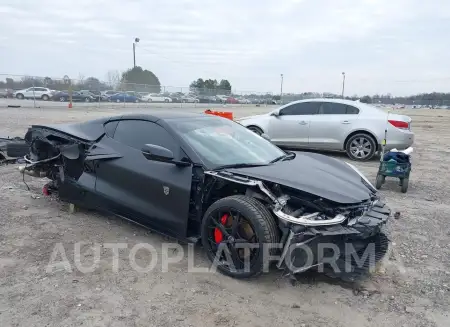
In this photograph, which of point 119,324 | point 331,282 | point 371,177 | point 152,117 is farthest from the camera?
point 371,177

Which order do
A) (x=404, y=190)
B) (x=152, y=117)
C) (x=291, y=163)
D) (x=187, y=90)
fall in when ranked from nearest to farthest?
(x=291, y=163), (x=152, y=117), (x=404, y=190), (x=187, y=90)

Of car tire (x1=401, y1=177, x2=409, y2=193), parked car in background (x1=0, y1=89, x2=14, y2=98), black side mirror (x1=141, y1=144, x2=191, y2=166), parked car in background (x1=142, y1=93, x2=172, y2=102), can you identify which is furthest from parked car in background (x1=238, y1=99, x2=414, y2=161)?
parked car in background (x1=0, y1=89, x2=14, y2=98)

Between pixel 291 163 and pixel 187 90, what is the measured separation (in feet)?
123

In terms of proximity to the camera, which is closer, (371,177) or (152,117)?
(152,117)

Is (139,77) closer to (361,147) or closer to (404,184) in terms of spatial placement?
(361,147)

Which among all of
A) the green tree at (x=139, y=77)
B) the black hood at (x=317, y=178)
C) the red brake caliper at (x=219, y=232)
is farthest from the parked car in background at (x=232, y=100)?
the red brake caliper at (x=219, y=232)

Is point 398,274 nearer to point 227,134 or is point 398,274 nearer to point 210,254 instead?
point 210,254

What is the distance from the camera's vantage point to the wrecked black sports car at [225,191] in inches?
120

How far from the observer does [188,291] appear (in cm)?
316

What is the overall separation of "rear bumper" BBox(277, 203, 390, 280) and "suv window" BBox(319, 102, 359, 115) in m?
6.63

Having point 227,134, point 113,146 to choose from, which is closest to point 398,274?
point 227,134

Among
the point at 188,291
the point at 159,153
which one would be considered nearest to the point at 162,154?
the point at 159,153

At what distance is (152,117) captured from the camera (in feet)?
14.0

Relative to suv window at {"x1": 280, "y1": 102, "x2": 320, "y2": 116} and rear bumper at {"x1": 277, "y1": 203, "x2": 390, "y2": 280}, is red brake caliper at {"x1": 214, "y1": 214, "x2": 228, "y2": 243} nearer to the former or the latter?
rear bumper at {"x1": 277, "y1": 203, "x2": 390, "y2": 280}
